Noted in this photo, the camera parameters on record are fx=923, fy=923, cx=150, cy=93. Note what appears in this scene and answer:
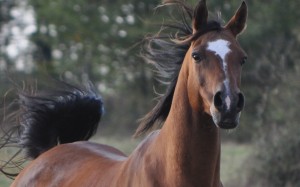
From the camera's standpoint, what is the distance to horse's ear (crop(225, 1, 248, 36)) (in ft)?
19.7

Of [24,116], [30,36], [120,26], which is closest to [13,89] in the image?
[24,116]

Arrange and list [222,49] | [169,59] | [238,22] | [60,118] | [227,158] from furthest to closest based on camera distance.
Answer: [227,158] < [60,118] < [169,59] < [238,22] < [222,49]

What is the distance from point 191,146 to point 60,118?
295 cm

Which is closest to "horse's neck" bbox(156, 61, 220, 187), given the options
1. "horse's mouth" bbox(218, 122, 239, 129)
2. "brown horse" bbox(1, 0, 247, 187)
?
"brown horse" bbox(1, 0, 247, 187)

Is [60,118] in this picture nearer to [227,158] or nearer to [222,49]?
[222,49]

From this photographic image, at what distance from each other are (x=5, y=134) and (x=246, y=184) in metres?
6.59

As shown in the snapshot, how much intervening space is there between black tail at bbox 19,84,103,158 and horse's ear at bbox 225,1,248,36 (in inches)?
107

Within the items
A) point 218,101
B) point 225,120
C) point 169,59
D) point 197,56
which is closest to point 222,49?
point 197,56

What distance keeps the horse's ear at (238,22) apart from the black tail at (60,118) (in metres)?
2.72

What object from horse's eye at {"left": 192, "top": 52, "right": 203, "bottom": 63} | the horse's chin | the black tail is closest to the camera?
the horse's chin

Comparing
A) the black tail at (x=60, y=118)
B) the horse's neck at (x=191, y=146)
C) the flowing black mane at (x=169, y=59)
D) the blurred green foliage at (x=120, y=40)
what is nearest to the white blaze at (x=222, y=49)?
the horse's neck at (x=191, y=146)

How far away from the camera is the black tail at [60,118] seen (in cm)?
851

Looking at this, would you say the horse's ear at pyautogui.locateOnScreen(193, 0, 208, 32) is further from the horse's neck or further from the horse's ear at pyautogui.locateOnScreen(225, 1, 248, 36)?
the horse's neck

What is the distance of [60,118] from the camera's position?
8.55 m
